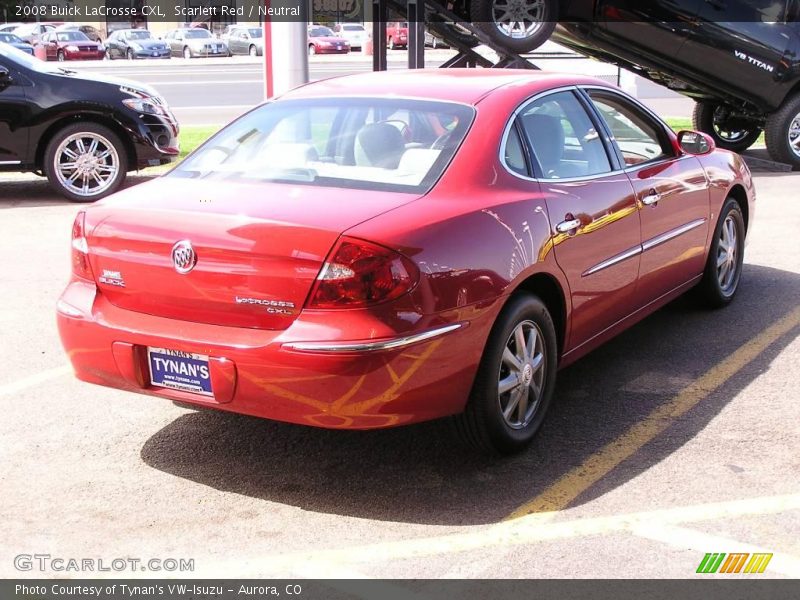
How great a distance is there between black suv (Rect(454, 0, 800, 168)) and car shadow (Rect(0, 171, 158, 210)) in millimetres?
4438

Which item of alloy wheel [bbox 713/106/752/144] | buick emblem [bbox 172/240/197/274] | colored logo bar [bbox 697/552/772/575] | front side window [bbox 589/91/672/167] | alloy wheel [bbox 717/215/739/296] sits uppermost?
front side window [bbox 589/91/672/167]

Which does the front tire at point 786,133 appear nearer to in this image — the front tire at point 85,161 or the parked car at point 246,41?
the front tire at point 85,161

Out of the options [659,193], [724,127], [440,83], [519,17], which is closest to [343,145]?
[440,83]

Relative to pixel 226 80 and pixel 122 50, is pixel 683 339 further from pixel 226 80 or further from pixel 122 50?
pixel 122 50

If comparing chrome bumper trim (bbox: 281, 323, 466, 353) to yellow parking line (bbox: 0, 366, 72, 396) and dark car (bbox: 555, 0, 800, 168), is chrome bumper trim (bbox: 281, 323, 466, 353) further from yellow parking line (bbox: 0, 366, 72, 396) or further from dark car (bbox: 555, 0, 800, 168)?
dark car (bbox: 555, 0, 800, 168)

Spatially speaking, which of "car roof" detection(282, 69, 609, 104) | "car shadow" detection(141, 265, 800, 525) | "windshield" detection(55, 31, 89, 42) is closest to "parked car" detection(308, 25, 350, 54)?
"windshield" detection(55, 31, 89, 42)

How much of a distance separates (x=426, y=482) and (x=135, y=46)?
44527 mm

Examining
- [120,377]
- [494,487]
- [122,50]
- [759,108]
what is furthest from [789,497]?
[122,50]

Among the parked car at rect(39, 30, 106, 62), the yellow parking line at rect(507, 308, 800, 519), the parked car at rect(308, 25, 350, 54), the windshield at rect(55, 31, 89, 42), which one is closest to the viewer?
the yellow parking line at rect(507, 308, 800, 519)

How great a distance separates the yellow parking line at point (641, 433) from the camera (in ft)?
13.2

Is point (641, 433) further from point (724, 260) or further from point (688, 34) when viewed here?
point (688, 34)

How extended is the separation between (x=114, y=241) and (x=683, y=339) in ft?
11.4

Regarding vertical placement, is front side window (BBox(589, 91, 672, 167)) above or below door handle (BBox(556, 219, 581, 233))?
above

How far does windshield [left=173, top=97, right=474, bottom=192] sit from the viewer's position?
4.33 m
